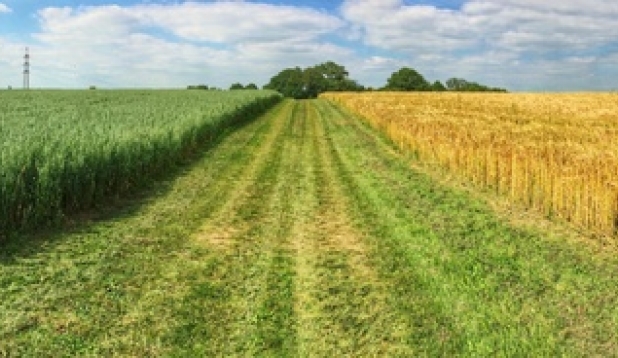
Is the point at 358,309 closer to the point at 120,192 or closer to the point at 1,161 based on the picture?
the point at 1,161

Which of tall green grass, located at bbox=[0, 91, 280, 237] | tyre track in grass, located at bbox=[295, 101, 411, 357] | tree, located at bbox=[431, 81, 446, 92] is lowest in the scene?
tyre track in grass, located at bbox=[295, 101, 411, 357]

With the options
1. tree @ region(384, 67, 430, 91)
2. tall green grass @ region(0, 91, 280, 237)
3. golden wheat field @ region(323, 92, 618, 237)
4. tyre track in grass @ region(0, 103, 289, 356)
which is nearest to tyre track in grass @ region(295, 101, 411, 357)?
tyre track in grass @ region(0, 103, 289, 356)

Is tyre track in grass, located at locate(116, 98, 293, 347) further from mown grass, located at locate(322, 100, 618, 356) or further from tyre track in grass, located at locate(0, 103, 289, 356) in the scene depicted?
mown grass, located at locate(322, 100, 618, 356)

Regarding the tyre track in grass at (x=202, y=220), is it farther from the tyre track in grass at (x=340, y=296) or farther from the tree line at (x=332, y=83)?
the tree line at (x=332, y=83)

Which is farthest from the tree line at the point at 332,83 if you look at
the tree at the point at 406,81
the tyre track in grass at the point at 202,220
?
the tyre track in grass at the point at 202,220

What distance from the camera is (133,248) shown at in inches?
352

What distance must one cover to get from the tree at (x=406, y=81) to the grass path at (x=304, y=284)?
122 meters

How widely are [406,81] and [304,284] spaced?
424ft

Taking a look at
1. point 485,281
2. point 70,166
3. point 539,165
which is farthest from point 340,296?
point 70,166

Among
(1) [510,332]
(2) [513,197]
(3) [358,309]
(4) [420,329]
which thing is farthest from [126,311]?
(2) [513,197]

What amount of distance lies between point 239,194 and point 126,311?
22.1ft

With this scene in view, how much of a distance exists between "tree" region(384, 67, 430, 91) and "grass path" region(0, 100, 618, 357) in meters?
122

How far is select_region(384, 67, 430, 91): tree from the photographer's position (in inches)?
5162

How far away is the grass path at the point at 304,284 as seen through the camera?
6035 mm
